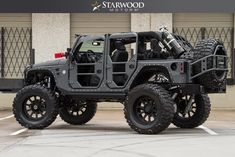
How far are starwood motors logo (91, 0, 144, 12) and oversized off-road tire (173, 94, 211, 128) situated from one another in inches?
313

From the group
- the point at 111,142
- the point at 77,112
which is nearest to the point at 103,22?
the point at 77,112

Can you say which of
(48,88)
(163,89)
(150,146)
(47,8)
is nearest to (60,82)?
(48,88)

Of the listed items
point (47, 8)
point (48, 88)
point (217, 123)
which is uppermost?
point (47, 8)

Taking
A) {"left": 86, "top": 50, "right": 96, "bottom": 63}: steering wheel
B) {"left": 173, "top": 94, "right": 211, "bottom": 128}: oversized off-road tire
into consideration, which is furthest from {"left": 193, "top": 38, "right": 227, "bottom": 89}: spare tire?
{"left": 86, "top": 50, "right": 96, "bottom": 63}: steering wheel

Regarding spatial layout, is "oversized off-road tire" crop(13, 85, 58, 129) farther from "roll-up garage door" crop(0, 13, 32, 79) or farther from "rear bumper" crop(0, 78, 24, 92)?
"roll-up garage door" crop(0, 13, 32, 79)

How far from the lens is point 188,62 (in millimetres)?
11859

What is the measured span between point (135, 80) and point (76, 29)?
31.0 feet

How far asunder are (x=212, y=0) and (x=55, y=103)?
373 inches

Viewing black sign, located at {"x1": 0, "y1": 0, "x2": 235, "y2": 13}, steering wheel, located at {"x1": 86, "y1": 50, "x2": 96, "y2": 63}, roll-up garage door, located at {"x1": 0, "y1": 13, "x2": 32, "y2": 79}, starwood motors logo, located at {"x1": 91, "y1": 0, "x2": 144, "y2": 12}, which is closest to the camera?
steering wheel, located at {"x1": 86, "y1": 50, "x2": 96, "y2": 63}

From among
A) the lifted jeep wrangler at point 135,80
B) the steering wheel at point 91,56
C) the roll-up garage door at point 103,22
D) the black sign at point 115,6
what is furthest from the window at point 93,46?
the roll-up garage door at point 103,22

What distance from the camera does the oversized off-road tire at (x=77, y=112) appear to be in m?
14.4

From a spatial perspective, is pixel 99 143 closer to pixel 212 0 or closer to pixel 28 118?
pixel 28 118

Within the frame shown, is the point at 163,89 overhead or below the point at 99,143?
overhead

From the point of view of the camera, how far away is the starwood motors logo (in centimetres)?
2072
